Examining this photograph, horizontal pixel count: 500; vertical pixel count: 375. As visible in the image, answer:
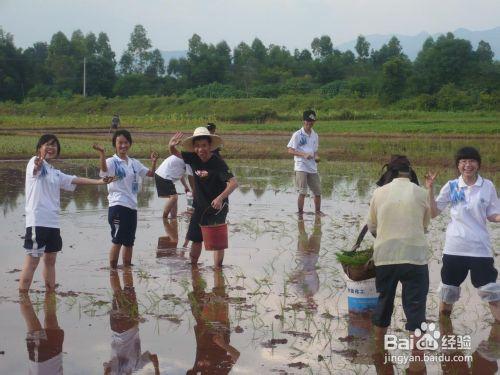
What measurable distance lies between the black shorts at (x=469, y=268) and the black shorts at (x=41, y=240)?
3.72 m

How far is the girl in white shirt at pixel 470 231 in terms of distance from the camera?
621cm

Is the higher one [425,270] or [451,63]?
[451,63]

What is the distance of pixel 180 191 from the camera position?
15891mm

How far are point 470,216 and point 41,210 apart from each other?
3994 millimetres

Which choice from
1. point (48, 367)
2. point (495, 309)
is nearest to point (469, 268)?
point (495, 309)

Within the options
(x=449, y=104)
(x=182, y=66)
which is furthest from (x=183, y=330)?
(x=182, y=66)

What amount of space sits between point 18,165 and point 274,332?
53.9ft

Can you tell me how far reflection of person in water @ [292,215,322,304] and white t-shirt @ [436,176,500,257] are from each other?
1587 mm

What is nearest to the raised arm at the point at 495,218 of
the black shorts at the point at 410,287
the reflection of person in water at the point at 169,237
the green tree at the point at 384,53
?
the black shorts at the point at 410,287

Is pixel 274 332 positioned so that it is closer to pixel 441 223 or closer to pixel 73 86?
pixel 441 223

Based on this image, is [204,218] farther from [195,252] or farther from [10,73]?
[10,73]

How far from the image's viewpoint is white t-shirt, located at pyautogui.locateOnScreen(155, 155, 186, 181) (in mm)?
11523

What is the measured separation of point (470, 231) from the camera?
20.5ft

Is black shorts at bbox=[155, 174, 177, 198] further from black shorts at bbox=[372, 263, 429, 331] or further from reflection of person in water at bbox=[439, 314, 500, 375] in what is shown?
black shorts at bbox=[372, 263, 429, 331]
